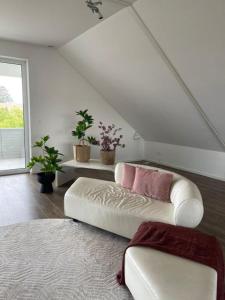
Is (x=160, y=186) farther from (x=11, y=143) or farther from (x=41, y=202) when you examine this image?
(x=11, y=143)

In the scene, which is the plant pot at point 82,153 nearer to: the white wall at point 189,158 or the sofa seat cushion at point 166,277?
the sofa seat cushion at point 166,277

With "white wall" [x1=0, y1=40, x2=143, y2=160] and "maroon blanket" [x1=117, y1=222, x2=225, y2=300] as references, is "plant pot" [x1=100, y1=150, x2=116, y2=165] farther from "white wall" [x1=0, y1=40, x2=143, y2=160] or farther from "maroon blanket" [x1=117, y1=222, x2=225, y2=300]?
"white wall" [x1=0, y1=40, x2=143, y2=160]

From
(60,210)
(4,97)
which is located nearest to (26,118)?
(4,97)

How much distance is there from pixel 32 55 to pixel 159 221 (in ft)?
13.7

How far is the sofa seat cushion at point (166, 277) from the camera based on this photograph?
1.37 meters

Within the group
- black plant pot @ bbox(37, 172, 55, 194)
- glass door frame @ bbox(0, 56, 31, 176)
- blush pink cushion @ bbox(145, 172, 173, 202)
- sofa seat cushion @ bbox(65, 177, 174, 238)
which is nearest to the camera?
sofa seat cushion @ bbox(65, 177, 174, 238)

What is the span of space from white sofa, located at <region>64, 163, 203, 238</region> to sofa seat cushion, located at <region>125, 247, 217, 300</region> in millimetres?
580

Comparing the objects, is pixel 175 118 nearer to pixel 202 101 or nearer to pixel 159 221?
pixel 202 101

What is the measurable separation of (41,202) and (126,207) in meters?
1.60

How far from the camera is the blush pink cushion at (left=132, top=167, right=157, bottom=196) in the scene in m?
2.79

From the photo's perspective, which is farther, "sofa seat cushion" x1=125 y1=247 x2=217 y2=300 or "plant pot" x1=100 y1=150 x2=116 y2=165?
"plant pot" x1=100 y1=150 x2=116 y2=165

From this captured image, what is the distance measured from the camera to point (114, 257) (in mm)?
2299

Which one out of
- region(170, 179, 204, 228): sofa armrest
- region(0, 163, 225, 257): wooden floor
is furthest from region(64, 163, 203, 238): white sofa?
region(0, 163, 225, 257): wooden floor

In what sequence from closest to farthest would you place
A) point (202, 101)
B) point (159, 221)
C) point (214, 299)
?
point (214, 299) < point (159, 221) < point (202, 101)
